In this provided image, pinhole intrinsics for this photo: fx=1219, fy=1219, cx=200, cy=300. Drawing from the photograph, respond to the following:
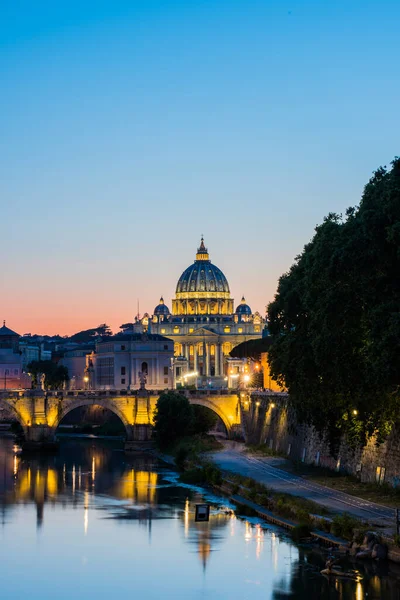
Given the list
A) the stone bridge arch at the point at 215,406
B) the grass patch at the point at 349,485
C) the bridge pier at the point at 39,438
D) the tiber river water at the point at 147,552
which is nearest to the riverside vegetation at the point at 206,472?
the stone bridge arch at the point at 215,406

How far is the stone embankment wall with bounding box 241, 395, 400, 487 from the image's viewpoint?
142 ft

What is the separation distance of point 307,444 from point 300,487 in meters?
10.1

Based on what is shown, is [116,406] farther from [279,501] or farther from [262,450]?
[279,501]

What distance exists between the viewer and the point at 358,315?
133 ft

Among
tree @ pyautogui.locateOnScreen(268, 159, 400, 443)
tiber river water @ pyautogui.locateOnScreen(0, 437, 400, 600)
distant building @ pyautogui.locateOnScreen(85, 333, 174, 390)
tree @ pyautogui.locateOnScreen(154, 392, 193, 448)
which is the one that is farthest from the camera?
distant building @ pyautogui.locateOnScreen(85, 333, 174, 390)

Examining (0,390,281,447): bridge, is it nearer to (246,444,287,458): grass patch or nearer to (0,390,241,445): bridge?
(0,390,241,445): bridge

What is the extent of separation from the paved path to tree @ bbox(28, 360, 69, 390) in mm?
76963

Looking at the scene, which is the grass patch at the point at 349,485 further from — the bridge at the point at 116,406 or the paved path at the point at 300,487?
the bridge at the point at 116,406

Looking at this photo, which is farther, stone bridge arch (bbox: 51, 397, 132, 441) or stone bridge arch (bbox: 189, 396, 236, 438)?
stone bridge arch (bbox: 189, 396, 236, 438)

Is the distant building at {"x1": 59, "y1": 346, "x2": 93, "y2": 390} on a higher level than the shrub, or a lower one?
higher

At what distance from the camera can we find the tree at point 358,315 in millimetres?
37562

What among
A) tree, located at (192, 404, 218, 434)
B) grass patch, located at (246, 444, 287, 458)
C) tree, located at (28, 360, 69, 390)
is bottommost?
grass patch, located at (246, 444, 287, 458)

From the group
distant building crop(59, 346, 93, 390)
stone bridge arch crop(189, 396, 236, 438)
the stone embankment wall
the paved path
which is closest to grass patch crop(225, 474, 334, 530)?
the paved path

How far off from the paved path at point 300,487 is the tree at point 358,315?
9.06ft
